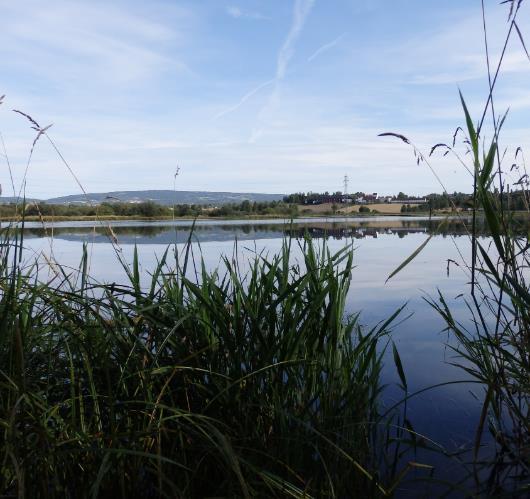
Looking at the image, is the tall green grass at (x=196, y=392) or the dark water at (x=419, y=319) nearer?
the tall green grass at (x=196, y=392)

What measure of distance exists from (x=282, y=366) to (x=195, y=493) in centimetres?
60

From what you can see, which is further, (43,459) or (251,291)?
(251,291)

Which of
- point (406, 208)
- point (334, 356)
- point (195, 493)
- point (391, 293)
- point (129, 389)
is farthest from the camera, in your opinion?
point (406, 208)

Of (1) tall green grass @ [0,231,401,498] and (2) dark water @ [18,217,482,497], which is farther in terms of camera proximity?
(2) dark water @ [18,217,482,497]

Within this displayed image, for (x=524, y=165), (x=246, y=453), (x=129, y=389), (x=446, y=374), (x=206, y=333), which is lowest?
(x=446, y=374)

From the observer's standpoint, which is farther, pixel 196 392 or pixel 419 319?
pixel 419 319

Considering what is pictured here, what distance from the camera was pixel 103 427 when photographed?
1.92 meters

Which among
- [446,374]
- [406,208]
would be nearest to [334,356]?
[446,374]

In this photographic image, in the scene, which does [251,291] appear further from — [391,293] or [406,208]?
[406,208]

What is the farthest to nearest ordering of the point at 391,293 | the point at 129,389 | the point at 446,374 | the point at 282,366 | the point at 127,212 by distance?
the point at 127,212 → the point at 391,293 → the point at 446,374 → the point at 282,366 → the point at 129,389

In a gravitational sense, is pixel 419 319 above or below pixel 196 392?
A: below

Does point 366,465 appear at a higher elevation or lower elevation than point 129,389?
lower

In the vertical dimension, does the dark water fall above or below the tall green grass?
below

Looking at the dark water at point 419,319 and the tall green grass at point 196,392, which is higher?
the tall green grass at point 196,392
